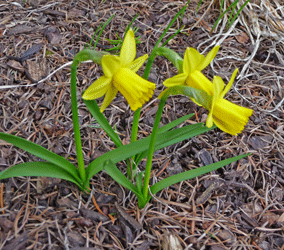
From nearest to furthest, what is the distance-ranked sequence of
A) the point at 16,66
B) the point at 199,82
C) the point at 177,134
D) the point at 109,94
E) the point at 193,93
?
the point at 193,93 < the point at 199,82 < the point at 109,94 < the point at 177,134 < the point at 16,66

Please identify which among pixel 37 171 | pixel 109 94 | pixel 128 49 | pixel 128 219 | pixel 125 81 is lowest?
pixel 128 219

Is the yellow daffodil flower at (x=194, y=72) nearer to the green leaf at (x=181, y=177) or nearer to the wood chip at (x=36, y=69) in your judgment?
the green leaf at (x=181, y=177)

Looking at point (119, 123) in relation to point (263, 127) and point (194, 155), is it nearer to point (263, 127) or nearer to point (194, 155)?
point (194, 155)

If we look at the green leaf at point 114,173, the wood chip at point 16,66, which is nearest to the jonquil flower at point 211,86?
the green leaf at point 114,173

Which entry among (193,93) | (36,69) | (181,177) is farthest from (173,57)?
(36,69)

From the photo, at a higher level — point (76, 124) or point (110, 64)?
point (110, 64)

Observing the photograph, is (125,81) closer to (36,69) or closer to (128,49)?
(128,49)

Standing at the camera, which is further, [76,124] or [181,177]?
[181,177]
